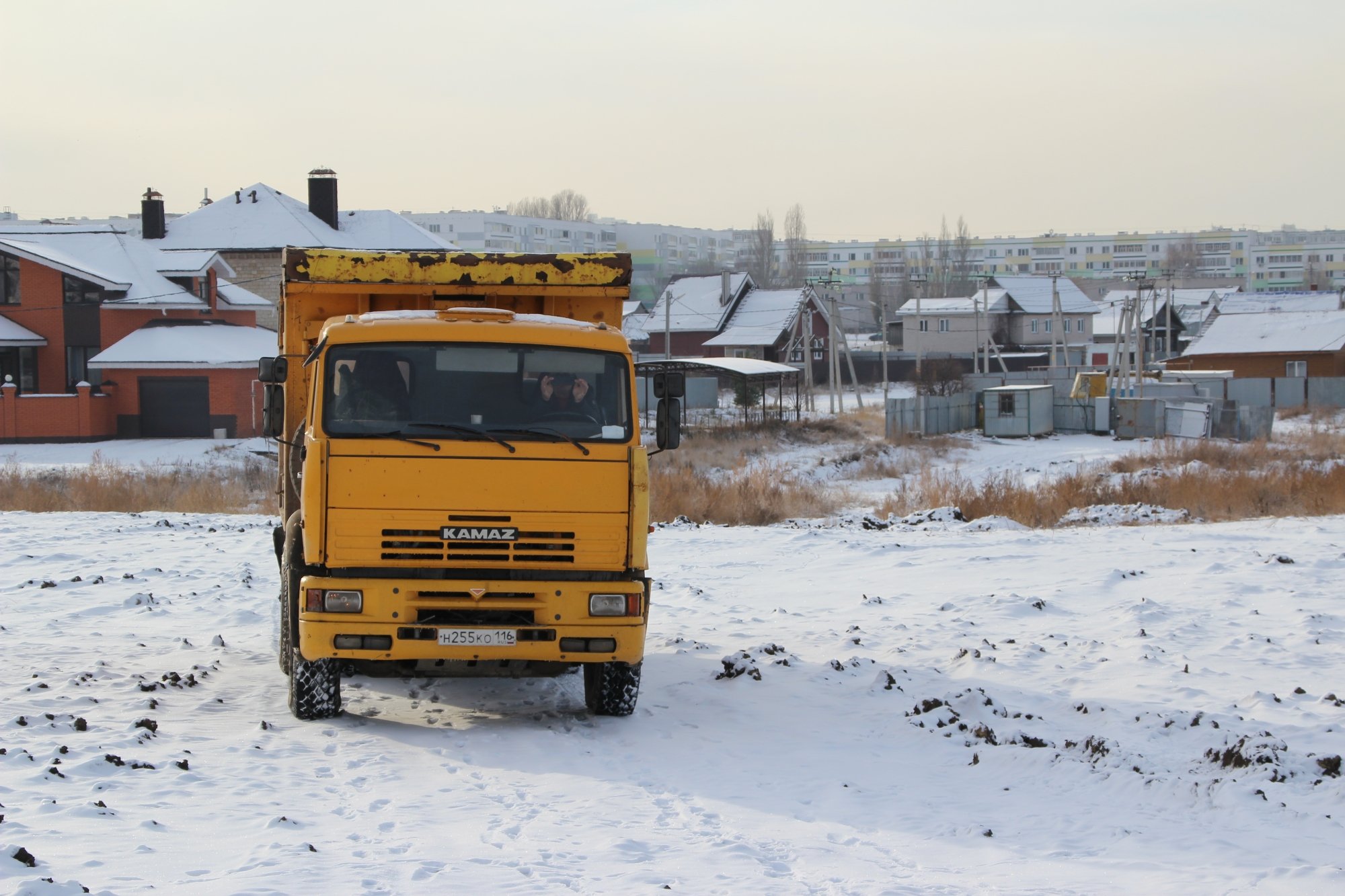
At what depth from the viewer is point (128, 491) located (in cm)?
2338

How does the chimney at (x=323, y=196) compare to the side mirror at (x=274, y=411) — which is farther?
the chimney at (x=323, y=196)

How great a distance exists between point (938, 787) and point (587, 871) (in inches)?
97.4

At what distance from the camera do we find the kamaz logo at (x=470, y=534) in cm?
746

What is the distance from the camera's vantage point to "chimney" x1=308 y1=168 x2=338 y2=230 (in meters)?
56.0

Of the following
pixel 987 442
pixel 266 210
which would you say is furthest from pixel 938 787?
pixel 266 210

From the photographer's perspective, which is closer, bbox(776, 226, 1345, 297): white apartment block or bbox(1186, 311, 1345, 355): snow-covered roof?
bbox(1186, 311, 1345, 355): snow-covered roof

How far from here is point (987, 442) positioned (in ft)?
137

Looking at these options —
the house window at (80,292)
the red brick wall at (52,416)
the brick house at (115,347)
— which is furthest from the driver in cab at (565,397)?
the house window at (80,292)

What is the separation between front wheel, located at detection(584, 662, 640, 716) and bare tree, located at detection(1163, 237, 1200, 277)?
16347 centimetres

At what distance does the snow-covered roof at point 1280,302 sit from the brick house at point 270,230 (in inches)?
1855

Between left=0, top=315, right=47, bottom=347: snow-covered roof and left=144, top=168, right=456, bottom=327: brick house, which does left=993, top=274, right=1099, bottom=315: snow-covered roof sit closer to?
left=144, top=168, right=456, bottom=327: brick house

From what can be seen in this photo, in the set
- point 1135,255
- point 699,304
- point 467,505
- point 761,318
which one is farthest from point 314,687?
point 1135,255

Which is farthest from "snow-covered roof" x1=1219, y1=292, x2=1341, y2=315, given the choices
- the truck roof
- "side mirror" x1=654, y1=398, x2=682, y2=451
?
the truck roof

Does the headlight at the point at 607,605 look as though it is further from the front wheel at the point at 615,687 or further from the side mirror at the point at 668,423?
the side mirror at the point at 668,423
